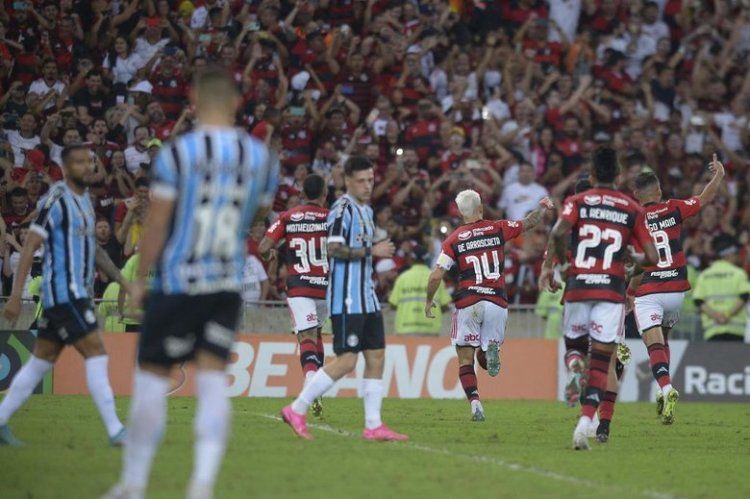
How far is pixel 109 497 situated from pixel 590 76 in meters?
20.9

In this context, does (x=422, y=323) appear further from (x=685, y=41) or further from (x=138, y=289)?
(x=138, y=289)

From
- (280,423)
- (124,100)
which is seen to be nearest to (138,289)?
(280,423)

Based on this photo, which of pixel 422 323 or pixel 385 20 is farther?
pixel 385 20

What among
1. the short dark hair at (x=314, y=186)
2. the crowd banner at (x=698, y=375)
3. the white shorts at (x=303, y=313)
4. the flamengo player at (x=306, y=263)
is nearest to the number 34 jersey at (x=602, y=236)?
the short dark hair at (x=314, y=186)

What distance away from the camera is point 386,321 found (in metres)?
22.2

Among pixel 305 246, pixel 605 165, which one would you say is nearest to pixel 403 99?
pixel 305 246

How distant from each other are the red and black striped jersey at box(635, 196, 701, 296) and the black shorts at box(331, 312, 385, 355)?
4.27m

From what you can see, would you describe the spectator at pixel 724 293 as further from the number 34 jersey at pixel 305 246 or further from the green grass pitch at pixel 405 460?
the number 34 jersey at pixel 305 246

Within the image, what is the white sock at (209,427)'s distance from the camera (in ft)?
24.1

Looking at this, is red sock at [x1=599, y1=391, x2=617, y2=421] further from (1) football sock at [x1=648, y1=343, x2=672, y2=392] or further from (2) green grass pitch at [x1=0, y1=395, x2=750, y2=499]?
(1) football sock at [x1=648, y1=343, x2=672, y2=392]

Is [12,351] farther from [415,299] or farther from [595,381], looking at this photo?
[595,381]

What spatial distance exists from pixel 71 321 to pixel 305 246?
507cm

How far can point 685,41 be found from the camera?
2834 cm

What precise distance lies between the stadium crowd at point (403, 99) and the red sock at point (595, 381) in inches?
393
